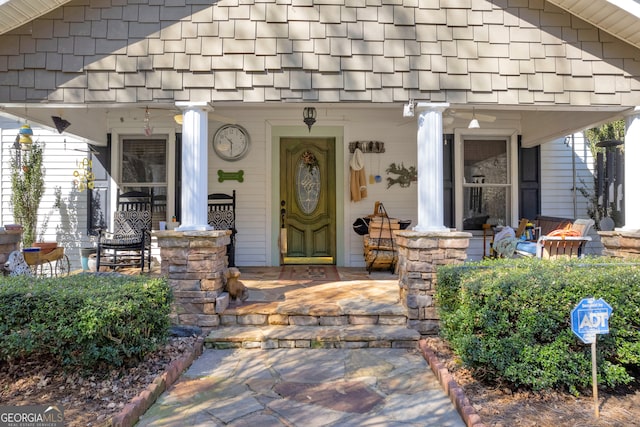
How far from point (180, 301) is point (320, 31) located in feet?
9.68

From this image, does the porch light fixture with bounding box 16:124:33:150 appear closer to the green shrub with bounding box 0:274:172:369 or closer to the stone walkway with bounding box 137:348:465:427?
the green shrub with bounding box 0:274:172:369

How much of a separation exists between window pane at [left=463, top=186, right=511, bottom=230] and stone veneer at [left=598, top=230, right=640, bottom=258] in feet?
6.82

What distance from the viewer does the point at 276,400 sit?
107 inches

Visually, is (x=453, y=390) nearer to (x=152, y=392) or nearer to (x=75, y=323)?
(x=152, y=392)

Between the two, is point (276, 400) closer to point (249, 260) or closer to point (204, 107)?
point (204, 107)

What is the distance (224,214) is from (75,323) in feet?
11.8

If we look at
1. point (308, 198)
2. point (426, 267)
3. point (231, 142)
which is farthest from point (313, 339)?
point (231, 142)

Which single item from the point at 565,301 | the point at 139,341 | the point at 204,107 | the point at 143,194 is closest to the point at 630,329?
the point at 565,301

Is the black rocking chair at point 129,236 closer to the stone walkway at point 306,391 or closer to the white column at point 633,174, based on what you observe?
the stone walkway at point 306,391

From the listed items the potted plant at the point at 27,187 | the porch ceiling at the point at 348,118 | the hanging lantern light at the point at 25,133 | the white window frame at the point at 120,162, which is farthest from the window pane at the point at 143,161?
the hanging lantern light at the point at 25,133

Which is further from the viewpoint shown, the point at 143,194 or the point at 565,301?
the point at 143,194

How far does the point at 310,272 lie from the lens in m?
5.96

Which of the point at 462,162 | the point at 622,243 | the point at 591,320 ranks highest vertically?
the point at 462,162

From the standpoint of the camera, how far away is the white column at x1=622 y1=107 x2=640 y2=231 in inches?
170
